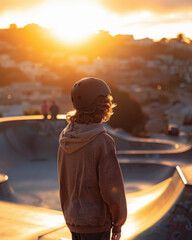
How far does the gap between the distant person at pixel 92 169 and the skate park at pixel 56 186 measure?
2.45m

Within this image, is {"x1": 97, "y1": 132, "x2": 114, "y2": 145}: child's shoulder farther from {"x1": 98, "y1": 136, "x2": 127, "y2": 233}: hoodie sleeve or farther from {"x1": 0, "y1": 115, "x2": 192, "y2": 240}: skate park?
{"x1": 0, "y1": 115, "x2": 192, "y2": 240}: skate park

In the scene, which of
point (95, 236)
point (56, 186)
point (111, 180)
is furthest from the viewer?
point (56, 186)

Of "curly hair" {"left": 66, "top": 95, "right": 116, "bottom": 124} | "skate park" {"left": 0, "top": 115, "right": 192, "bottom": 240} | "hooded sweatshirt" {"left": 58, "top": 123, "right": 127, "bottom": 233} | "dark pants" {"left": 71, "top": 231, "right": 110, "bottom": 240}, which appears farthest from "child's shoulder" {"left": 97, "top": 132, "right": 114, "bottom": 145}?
"skate park" {"left": 0, "top": 115, "right": 192, "bottom": 240}

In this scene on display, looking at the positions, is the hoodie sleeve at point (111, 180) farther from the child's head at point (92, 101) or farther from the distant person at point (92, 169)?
the child's head at point (92, 101)

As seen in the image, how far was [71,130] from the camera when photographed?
225 cm

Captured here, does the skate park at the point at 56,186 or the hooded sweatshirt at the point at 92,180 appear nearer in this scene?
the hooded sweatshirt at the point at 92,180

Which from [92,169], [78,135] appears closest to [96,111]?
[78,135]

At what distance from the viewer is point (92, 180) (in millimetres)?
2123

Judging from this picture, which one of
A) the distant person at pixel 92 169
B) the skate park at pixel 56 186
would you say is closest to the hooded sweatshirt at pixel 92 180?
the distant person at pixel 92 169

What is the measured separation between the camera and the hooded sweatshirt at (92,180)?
2066mm

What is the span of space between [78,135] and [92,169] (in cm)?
25

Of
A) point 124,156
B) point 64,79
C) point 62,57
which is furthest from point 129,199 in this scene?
point 62,57

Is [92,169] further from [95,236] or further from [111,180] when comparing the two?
[95,236]

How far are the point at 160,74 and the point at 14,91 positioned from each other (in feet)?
256
